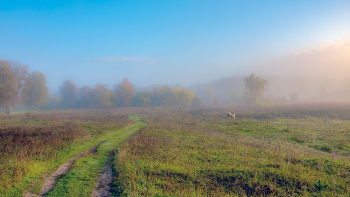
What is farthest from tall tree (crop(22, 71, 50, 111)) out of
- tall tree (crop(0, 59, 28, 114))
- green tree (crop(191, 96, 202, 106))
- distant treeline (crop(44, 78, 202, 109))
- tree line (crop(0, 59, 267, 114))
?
green tree (crop(191, 96, 202, 106))

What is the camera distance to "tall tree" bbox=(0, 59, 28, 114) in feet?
116

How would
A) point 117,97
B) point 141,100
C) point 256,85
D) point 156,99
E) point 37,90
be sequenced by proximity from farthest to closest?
point 156,99 → point 141,100 → point 117,97 → point 256,85 → point 37,90

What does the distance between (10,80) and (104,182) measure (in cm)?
4589

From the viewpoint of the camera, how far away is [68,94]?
304 feet

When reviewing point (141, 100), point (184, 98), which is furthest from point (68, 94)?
point (184, 98)

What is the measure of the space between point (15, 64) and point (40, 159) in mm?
46768

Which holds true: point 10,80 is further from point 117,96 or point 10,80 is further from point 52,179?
point 117,96

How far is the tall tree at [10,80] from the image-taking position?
35250 mm

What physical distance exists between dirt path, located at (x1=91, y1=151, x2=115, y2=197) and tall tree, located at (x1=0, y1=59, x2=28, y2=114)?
42638 mm

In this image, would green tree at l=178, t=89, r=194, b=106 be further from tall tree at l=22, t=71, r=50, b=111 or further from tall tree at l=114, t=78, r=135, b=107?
tall tree at l=22, t=71, r=50, b=111

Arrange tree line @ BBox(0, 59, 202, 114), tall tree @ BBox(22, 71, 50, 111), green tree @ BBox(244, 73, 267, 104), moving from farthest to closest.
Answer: green tree @ BBox(244, 73, 267, 104) < tree line @ BBox(0, 59, 202, 114) < tall tree @ BBox(22, 71, 50, 111)

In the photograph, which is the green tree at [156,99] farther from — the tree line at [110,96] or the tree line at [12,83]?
the tree line at [12,83]

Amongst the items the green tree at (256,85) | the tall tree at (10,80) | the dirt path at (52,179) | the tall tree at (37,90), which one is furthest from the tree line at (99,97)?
the dirt path at (52,179)

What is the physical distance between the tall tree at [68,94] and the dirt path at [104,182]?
331ft
